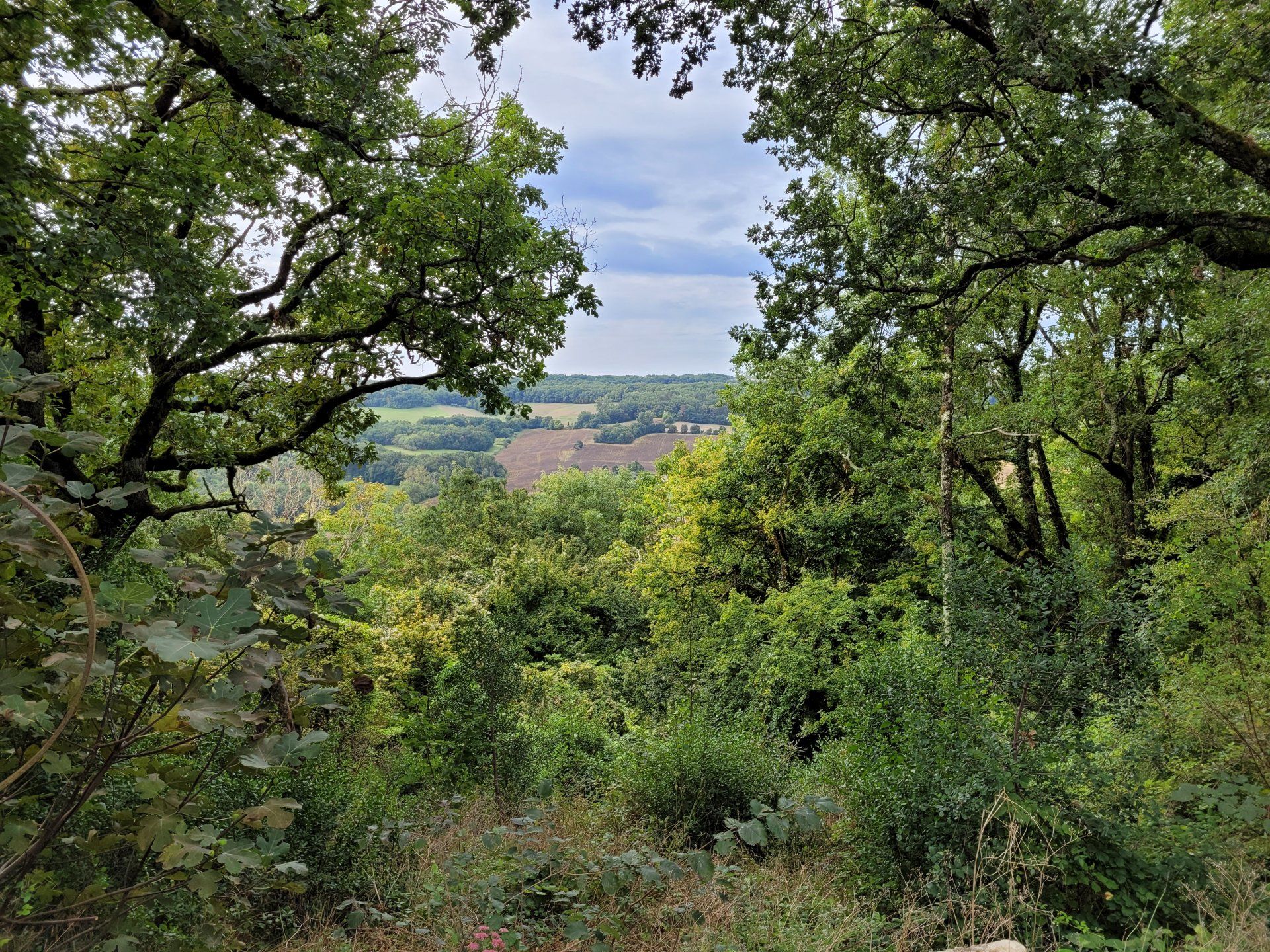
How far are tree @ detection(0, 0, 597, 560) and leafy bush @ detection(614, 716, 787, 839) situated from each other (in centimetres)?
423

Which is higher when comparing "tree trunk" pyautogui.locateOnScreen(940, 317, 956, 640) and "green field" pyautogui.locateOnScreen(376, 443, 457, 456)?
"tree trunk" pyautogui.locateOnScreen(940, 317, 956, 640)

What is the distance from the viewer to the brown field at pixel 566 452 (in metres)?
50.3

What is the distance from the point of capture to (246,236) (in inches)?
278

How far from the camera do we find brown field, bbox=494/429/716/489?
165ft

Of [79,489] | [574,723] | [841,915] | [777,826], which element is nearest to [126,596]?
[79,489]

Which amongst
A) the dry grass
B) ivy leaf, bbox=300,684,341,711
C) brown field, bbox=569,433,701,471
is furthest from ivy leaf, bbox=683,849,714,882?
brown field, bbox=569,433,701,471

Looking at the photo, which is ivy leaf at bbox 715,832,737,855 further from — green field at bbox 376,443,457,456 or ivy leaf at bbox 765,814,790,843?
green field at bbox 376,443,457,456

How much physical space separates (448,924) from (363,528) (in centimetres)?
1698

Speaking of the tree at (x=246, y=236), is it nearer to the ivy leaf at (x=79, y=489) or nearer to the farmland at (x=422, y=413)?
the ivy leaf at (x=79, y=489)

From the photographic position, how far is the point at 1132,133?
4.69 metres

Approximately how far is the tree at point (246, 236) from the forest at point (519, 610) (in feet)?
0.17

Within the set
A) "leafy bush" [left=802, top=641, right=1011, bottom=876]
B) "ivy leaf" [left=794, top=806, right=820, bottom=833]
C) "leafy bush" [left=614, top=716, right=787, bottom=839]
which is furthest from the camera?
"leafy bush" [left=614, top=716, right=787, bottom=839]

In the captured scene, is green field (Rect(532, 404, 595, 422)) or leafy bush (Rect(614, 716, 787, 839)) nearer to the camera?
leafy bush (Rect(614, 716, 787, 839))

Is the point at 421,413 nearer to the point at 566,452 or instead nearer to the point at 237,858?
the point at 566,452
